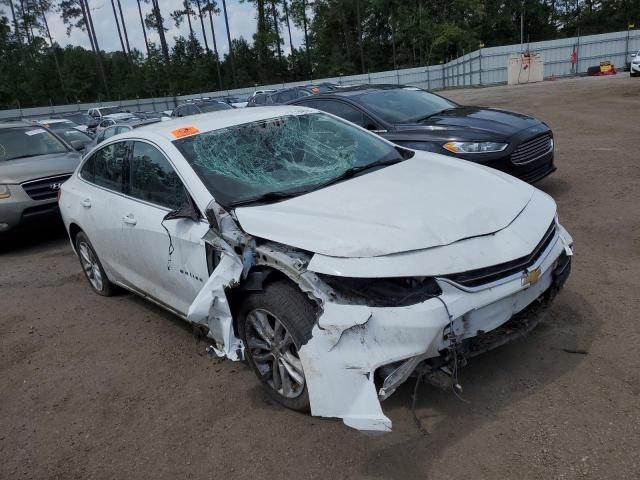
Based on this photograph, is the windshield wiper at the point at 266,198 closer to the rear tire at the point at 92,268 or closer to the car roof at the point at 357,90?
the rear tire at the point at 92,268

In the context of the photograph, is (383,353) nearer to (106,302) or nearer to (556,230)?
(556,230)

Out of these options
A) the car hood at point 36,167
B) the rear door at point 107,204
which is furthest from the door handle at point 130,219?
the car hood at point 36,167

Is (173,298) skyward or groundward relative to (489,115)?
groundward

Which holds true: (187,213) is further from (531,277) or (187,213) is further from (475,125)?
(475,125)

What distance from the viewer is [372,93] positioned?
7.10 metres

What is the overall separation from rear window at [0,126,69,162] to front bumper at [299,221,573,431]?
23.9ft

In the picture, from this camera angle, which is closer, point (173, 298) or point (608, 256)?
point (173, 298)

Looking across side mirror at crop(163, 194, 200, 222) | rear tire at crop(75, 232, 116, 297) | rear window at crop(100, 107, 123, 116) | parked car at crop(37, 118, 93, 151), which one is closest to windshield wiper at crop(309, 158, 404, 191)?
side mirror at crop(163, 194, 200, 222)

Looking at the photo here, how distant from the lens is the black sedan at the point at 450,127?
582 centimetres

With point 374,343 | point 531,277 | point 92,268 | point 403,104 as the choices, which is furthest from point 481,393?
point 403,104

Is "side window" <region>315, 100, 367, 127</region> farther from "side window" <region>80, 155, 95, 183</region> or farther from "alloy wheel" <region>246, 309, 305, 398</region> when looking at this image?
"alloy wheel" <region>246, 309, 305, 398</region>

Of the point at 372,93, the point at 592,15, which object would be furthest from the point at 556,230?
the point at 592,15

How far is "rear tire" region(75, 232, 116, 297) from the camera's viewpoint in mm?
4875

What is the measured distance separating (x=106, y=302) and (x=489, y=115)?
16.5ft
